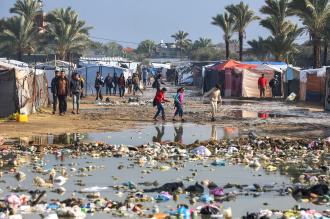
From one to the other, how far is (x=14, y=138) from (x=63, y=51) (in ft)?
160

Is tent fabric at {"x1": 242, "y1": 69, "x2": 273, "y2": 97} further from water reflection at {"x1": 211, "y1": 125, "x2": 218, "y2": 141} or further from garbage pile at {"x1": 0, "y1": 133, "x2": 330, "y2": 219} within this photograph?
garbage pile at {"x1": 0, "y1": 133, "x2": 330, "y2": 219}

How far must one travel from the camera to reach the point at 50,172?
1283cm

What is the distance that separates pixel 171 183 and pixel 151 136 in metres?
8.67

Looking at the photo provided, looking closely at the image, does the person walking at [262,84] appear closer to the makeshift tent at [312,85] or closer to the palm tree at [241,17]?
the makeshift tent at [312,85]

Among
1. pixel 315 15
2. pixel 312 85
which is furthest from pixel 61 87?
pixel 315 15

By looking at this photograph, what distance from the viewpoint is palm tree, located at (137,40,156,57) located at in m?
153

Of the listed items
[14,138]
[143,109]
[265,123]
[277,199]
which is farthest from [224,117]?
[277,199]

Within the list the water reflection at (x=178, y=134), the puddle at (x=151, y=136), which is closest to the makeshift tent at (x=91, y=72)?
the water reflection at (x=178, y=134)

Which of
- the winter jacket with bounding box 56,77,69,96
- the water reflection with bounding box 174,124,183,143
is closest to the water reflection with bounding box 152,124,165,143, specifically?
the water reflection with bounding box 174,124,183,143

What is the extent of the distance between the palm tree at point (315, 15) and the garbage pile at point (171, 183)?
31.5 metres

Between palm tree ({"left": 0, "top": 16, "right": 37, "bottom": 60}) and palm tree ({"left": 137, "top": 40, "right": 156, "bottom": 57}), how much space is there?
287 ft

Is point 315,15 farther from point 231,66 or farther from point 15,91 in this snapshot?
point 15,91

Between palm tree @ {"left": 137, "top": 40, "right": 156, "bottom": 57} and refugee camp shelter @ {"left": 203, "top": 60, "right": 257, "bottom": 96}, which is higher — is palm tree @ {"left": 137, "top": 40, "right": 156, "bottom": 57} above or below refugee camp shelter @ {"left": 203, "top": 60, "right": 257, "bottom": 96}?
above

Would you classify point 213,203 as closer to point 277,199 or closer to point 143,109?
point 277,199
